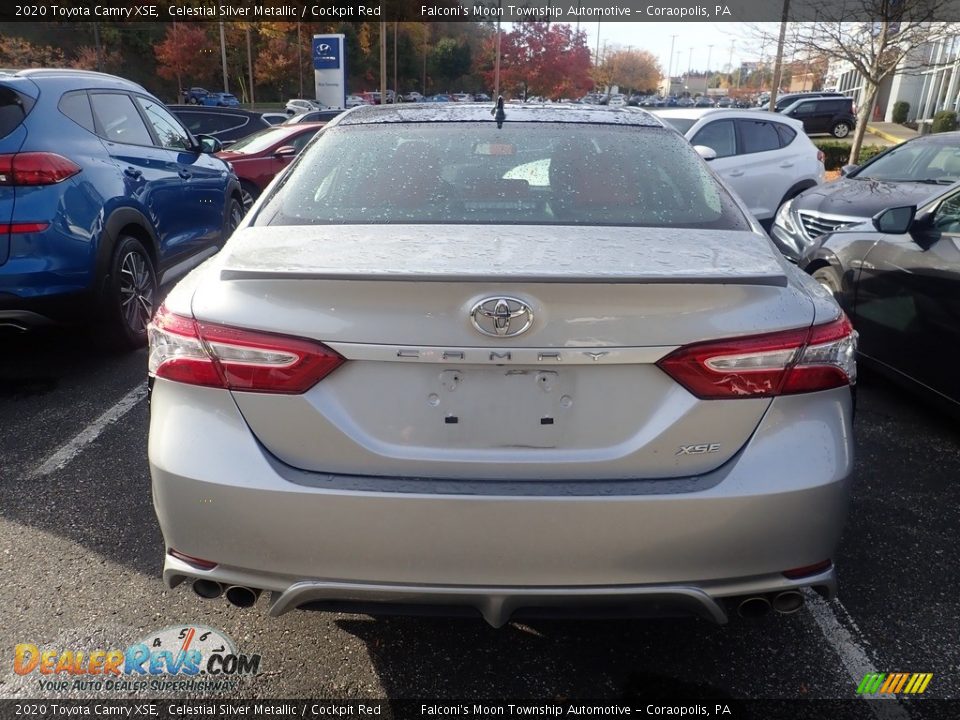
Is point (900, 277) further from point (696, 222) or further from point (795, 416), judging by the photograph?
point (795, 416)

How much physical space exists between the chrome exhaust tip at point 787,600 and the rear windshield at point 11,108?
4.39 metres

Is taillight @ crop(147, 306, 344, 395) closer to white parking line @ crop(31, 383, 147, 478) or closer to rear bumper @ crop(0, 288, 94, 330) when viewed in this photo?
white parking line @ crop(31, 383, 147, 478)

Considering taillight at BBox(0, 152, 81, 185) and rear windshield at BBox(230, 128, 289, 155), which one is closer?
taillight at BBox(0, 152, 81, 185)

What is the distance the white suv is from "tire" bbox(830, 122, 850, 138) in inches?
989

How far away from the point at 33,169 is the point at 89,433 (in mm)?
1470

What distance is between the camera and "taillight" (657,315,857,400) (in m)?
1.84

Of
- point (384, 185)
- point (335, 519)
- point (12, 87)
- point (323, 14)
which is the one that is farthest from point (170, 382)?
point (323, 14)

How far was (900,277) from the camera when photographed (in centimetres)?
415

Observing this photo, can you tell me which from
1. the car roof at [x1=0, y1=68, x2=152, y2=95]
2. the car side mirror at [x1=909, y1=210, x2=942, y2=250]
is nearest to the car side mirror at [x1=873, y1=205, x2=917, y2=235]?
the car side mirror at [x1=909, y1=210, x2=942, y2=250]

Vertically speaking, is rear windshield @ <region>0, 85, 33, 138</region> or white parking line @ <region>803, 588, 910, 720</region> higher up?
rear windshield @ <region>0, 85, 33, 138</region>

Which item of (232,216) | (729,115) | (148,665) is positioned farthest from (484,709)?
(729,115)

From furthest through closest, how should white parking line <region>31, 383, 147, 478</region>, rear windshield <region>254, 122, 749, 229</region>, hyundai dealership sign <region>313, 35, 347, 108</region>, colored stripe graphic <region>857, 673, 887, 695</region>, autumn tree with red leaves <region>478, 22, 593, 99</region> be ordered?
autumn tree with red leaves <region>478, 22, 593, 99</region>
hyundai dealership sign <region>313, 35, 347, 108</region>
white parking line <region>31, 383, 147, 478</region>
rear windshield <region>254, 122, 749, 229</region>
colored stripe graphic <region>857, 673, 887, 695</region>

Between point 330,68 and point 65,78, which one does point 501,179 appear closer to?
point 65,78

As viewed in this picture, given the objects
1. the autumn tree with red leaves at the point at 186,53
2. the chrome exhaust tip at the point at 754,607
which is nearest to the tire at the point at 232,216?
the chrome exhaust tip at the point at 754,607
